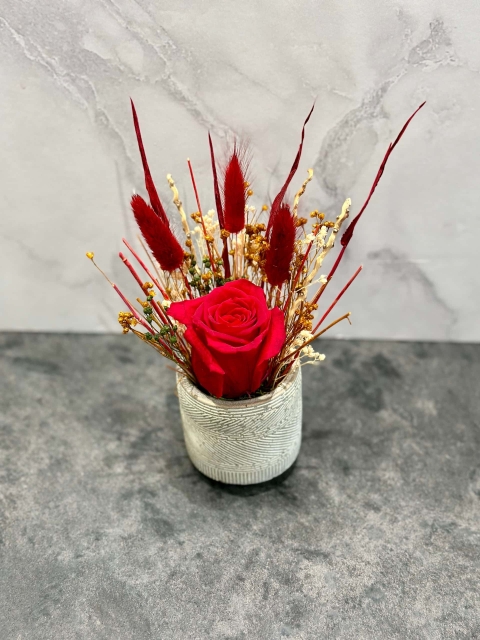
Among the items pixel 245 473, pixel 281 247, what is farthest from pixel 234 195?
pixel 245 473

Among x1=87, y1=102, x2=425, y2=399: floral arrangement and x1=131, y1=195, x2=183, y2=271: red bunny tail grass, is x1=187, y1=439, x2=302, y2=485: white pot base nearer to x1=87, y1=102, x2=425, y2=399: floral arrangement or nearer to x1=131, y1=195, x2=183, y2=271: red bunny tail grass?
x1=87, y1=102, x2=425, y2=399: floral arrangement

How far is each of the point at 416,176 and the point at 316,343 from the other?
29cm

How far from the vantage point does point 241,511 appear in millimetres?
711

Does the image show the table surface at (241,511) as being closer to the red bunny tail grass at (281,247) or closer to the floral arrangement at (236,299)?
the floral arrangement at (236,299)

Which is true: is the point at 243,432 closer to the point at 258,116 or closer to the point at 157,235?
the point at 157,235

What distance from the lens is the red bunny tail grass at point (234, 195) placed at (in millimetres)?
570

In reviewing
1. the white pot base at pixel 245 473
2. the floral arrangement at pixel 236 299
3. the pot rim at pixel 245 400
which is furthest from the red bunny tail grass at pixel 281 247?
the white pot base at pixel 245 473

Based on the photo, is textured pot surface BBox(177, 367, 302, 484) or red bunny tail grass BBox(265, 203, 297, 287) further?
textured pot surface BBox(177, 367, 302, 484)

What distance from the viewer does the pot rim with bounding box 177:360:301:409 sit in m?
0.64

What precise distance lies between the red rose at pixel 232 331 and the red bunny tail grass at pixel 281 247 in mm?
27

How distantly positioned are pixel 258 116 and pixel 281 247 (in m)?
0.27

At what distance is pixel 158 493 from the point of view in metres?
0.73

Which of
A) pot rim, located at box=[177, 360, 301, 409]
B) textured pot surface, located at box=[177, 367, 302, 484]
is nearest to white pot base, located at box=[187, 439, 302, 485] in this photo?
textured pot surface, located at box=[177, 367, 302, 484]

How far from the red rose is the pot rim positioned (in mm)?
35
